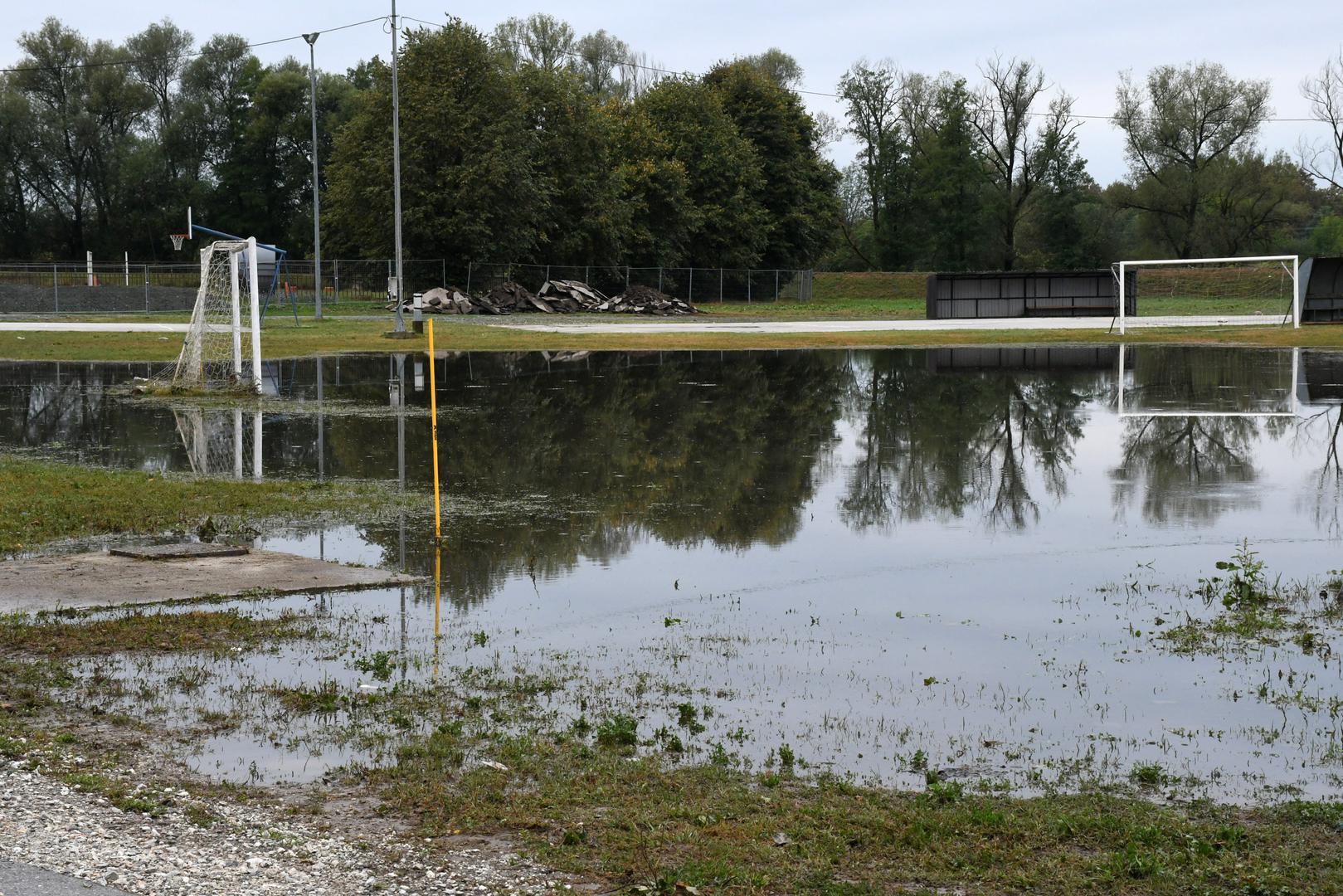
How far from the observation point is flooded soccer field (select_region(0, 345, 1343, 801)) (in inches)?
288

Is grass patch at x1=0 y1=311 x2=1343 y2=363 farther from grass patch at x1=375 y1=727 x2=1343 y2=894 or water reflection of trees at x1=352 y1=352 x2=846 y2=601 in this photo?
grass patch at x1=375 y1=727 x2=1343 y2=894

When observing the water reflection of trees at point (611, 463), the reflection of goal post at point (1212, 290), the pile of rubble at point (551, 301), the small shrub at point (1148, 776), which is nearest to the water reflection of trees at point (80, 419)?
the water reflection of trees at point (611, 463)

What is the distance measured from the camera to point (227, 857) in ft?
18.3

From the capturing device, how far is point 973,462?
1777 centimetres

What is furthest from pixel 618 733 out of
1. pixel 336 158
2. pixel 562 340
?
pixel 336 158

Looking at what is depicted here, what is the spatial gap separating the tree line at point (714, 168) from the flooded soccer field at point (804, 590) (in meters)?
55.4

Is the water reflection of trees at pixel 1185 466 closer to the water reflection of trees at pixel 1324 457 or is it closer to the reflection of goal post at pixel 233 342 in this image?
the water reflection of trees at pixel 1324 457

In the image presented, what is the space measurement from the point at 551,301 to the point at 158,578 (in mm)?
54209

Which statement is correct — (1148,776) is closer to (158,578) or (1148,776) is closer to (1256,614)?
(1256,614)

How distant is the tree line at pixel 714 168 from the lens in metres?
83.9

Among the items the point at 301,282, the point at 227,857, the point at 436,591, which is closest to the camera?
the point at 227,857

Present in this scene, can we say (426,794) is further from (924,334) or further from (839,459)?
(924,334)

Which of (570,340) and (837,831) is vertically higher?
(570,340)

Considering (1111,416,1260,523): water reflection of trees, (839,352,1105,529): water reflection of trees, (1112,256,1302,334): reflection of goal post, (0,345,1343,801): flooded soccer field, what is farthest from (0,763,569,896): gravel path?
(1112,256,1302,334): reflection of goal post
